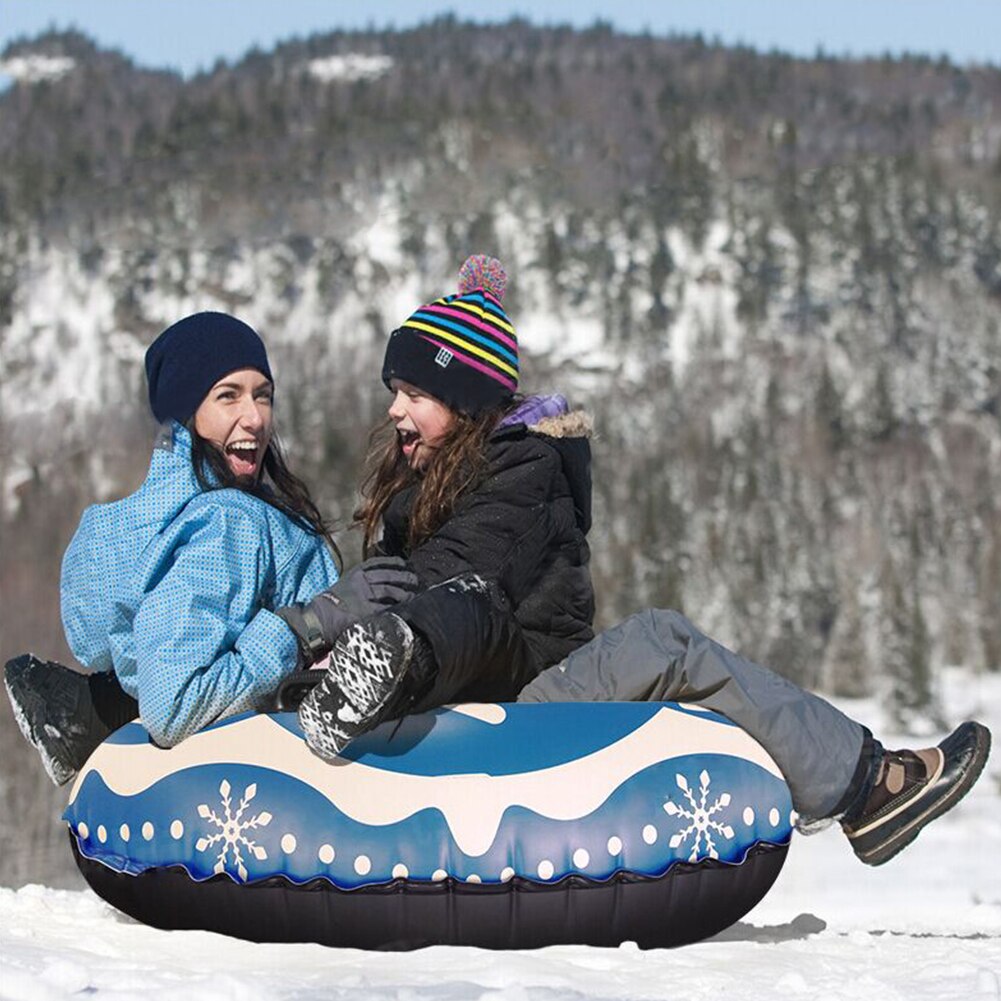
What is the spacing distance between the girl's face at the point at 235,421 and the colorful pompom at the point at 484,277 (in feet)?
2.81

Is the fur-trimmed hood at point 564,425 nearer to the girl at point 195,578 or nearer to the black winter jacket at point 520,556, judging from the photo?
the black winter jacket at point 520,556

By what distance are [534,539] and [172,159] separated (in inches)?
6917

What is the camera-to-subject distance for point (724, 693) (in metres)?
4.68

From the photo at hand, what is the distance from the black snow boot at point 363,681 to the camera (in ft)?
13.4

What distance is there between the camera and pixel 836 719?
4688mm

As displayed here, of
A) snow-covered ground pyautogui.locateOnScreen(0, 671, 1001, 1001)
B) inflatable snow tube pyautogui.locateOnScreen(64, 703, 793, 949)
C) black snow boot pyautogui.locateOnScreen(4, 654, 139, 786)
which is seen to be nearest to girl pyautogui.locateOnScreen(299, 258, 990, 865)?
inflatable snow tube pyautogui.locateOnScreen(64, 703, 793, 949)

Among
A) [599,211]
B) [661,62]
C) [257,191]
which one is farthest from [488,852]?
[661,62]

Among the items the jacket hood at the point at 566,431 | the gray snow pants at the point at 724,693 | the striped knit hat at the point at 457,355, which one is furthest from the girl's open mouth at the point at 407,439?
the gray snow pants at the point at 724,693

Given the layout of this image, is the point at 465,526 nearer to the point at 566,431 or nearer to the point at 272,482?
the point at 566,431

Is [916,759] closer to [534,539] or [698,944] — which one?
[698,944]

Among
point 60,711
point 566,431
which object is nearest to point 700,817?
point 566,431

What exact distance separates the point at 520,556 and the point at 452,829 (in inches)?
31.5

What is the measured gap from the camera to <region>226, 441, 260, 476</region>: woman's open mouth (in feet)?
16.2

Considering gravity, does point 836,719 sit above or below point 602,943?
above
